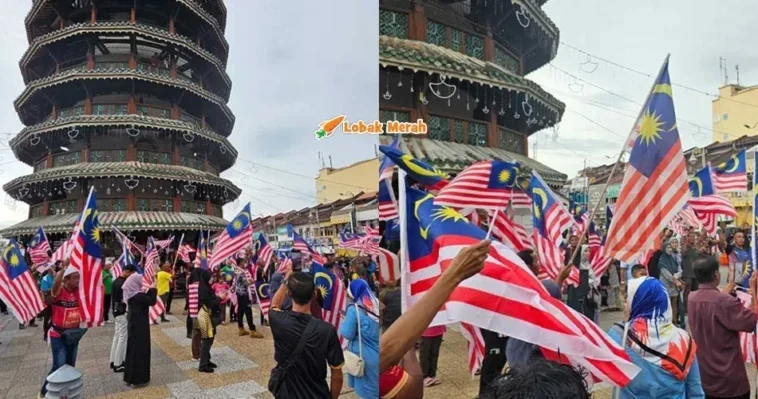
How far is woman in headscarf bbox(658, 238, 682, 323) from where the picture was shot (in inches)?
243

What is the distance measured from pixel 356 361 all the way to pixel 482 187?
1.12 m

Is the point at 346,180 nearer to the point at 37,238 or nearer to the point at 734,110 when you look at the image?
the point at 37,238

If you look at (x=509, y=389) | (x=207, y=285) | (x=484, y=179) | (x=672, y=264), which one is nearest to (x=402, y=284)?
(x=484, y=179)

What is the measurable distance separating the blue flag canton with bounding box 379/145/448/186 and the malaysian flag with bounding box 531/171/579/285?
3.28 feet

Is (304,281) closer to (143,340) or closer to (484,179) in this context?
(484,179)

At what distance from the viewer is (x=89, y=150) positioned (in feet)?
9.39

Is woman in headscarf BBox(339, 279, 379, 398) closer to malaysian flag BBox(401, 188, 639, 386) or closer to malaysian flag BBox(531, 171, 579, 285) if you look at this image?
malaysian flag BBox(401, 188, 639, 386)

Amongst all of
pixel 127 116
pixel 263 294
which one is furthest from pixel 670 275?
pixel 127 116

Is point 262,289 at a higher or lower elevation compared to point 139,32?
lower

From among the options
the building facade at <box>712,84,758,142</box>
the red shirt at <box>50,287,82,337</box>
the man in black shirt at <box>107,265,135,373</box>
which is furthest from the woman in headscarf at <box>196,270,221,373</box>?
the building facade at <box>712,84,758,142</box>

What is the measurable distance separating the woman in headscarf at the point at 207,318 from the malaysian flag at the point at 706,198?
5.50 m

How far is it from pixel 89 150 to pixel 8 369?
122cm

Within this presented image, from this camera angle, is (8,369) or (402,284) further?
(8,369)

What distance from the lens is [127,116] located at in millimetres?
2922
